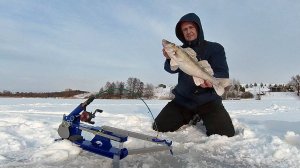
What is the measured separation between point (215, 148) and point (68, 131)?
1.98 m

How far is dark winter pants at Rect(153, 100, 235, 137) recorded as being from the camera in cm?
557

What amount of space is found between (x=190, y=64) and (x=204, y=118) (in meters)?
1.81

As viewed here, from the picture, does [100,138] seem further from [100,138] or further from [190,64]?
[190,64]

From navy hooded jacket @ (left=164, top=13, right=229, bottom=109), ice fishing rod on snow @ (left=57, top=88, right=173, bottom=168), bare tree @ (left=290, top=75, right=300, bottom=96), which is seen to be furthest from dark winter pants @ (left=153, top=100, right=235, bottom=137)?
bare tree @ (left=290, top=75, right=300, bottom=96)

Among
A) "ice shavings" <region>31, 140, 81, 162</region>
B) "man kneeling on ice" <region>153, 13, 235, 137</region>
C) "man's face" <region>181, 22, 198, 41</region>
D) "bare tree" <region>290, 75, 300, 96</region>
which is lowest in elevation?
"ice shavings" <region>31, 140, 81, 162</region>

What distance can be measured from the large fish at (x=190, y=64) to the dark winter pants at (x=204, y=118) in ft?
3.51

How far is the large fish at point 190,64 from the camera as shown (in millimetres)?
4258

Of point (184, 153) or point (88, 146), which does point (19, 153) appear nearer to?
point (88, 146)

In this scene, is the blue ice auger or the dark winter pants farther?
the dark winter pants

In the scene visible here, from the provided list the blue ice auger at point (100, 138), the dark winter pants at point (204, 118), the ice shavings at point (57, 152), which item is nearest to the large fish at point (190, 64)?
the blue ice auger at point (100, 138)

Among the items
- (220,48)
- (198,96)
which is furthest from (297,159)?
(220,48)

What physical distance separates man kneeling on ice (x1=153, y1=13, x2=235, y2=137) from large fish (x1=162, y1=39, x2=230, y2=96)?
3.55 feet

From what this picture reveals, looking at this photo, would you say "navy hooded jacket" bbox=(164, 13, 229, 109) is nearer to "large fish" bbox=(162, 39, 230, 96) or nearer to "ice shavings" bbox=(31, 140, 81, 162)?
→ "large fish" bbox=(162, 39, 230, 96)

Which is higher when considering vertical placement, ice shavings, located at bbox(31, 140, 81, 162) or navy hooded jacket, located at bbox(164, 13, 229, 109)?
navy hooded jacket, located at bbox(164, 13, 229, 109)
